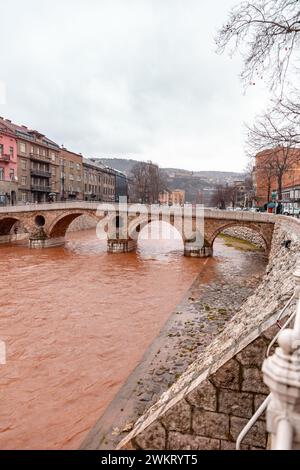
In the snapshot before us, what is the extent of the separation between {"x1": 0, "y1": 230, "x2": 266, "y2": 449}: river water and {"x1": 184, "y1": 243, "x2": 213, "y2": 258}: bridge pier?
2734mm

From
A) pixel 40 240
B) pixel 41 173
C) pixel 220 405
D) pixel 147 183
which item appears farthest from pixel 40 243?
pixel 147 183

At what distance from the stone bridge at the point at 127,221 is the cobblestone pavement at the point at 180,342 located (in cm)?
439

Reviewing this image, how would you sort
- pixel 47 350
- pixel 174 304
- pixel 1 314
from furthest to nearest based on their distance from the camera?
1. pixel 174 304
2. pixel 1 314
3. pixel 47 350

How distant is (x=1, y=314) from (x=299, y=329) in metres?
11.8

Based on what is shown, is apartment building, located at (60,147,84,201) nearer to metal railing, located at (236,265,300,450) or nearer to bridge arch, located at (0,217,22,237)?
bridge arch, located at (0,217,22,237)

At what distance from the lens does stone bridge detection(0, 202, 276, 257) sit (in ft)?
78.6

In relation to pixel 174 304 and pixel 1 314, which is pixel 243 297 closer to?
pixel 174 304

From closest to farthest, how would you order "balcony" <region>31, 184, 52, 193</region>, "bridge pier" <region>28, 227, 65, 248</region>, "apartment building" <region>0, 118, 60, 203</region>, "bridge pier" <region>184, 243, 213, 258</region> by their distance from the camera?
"bridge pier" <region>184, 243, 213, 258</region> < "bridge pier" <region>28, 227, 65, 248</region> < "apartment building" <region>0, 118, 60, 203</region> < "balcony" <region>31, 184, 52, 193</region>

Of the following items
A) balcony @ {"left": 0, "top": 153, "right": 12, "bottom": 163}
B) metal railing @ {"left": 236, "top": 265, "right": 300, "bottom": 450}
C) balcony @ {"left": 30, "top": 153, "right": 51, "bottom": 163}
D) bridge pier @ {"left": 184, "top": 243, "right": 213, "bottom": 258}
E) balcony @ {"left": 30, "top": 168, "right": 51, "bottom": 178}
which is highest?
balcony @ {"left": 30, "top": 153, "right": 51, "bottom": 163}

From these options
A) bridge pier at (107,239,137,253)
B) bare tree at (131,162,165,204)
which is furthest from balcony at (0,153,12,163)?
bare tree at (131,162,165,204)

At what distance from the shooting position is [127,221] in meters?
27.6

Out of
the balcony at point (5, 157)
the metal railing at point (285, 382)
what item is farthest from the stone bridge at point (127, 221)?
the metal railing at point (285, 382)

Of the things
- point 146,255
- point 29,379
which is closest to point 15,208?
point 146,255

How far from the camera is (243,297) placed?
47.1ft
